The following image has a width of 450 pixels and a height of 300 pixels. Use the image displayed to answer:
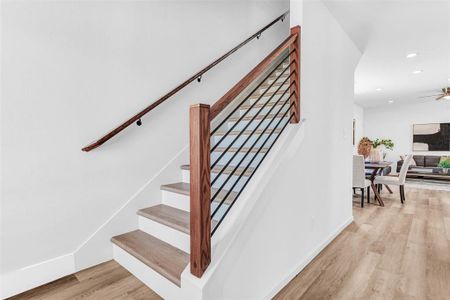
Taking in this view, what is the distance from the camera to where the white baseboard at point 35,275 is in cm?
166

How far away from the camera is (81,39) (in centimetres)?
192

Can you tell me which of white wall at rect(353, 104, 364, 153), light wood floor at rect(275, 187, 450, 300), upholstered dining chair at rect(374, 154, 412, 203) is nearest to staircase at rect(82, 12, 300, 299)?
light wood floor at rect(275, 187, 450, 300)

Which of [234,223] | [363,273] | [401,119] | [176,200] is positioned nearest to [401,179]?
[363,273]

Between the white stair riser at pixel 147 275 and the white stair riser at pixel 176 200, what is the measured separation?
574 mm

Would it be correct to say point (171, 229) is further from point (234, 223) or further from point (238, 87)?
point (238, 87)

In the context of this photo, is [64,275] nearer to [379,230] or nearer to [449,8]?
[379,230]

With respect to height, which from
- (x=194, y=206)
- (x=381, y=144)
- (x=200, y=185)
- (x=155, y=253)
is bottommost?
(x=155, y=253)

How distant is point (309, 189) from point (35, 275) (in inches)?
92.8

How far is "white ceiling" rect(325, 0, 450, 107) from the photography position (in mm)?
2604

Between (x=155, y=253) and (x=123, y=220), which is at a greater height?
(x=123, y=220)

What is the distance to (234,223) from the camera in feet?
4.88

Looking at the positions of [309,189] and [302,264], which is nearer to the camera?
[302,264]

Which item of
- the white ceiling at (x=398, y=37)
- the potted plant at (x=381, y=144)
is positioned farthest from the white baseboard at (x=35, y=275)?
the potted plant at (x=381, y=144)

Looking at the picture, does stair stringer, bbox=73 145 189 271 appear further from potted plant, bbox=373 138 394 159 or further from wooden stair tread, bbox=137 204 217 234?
potted plant, bbox=373 138 394 159
